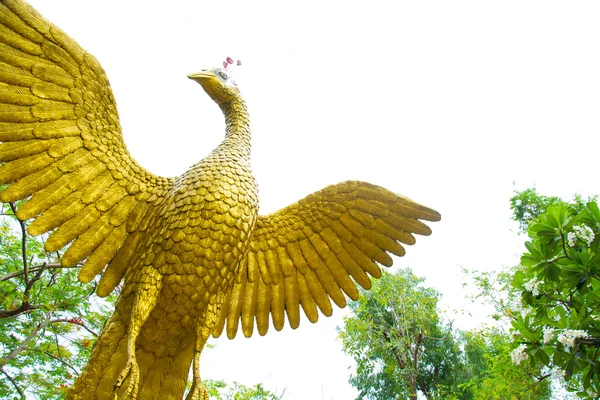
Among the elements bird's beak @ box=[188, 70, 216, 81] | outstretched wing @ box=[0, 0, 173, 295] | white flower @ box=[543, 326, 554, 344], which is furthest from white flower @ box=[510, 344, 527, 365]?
bird's beak @ box=[188, 70, 216, 81]

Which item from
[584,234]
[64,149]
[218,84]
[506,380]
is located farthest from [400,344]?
[64,149]

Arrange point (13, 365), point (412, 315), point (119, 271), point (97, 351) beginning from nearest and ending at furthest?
1. point (97, 351)
2. point (119, 271)
3. point (13, 365)
4. point (412, 315)

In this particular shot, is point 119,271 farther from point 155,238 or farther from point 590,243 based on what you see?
point 590,243

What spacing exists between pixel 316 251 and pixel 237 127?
2.74ft

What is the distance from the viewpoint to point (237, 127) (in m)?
2.35

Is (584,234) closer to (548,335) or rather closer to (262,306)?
(548,335)

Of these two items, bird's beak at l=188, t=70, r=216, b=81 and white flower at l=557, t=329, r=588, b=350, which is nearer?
white flower at l=557, t=329, r=588, b=350

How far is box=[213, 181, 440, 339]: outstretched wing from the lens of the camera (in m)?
2.16

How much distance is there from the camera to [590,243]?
191cm

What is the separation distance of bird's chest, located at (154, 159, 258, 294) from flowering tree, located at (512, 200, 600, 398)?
1435 millimetres

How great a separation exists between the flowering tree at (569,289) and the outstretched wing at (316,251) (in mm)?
612

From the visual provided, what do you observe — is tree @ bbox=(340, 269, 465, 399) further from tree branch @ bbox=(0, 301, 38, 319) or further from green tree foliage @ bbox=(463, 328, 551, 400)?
tree branch @ bbox=(0, 301, 38, 319)

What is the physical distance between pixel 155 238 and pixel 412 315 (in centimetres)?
601

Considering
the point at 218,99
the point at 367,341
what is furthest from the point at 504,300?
the point at 218,99
